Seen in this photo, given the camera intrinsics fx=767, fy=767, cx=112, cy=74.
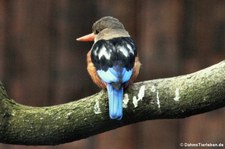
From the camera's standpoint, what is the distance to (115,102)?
264cm

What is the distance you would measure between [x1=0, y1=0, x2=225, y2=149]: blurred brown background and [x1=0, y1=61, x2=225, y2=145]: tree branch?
5.57 ft

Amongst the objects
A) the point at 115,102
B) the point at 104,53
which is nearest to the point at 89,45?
the point at 104,53

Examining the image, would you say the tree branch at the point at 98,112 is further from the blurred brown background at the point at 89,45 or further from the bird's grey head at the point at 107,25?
the blurred brown background at the point at 89,45

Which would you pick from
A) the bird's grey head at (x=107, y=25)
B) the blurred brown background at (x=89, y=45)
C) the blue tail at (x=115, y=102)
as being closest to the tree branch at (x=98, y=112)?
the blue tail at (x=115, y=102)

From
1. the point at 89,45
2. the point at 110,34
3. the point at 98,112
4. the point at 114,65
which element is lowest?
the point at 98,112

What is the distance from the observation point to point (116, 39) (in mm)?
3164

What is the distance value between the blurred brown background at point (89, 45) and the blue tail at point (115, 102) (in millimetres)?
1508

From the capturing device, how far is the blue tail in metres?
2.50

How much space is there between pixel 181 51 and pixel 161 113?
185cm

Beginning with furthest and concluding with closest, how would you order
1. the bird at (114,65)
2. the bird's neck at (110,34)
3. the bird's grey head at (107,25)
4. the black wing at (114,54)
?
the bird's grey head at (107,25), the bird's neck at (110,34), the black wing at (114,54), the bird at (114,65)

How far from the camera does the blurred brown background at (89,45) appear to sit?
14.2ft

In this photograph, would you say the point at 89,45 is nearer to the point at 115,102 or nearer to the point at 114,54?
the point at 114,54

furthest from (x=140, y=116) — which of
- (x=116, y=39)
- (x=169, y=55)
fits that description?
(x=169, y=55)

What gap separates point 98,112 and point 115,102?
88 mm
